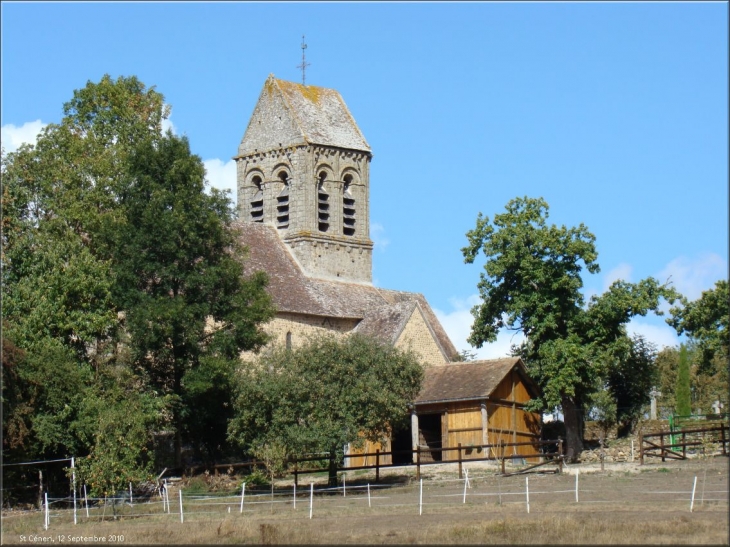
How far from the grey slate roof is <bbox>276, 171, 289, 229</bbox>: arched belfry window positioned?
0.95 meters

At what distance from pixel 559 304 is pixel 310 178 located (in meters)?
16.7

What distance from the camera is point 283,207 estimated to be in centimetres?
5731

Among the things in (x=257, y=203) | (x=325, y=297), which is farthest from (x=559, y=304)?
(x=257, y=203)

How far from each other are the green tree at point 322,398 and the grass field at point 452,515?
5.22 feet

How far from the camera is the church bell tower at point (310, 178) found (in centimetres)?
5613

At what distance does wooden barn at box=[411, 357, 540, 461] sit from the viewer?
4244 cm

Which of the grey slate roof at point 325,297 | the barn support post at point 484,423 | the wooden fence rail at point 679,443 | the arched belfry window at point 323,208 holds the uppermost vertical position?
the arched belfry window at point 323,208

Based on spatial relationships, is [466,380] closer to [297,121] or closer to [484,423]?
[484,423]

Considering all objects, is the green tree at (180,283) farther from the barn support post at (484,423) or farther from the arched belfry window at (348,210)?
the arched belfry window at (348,210)

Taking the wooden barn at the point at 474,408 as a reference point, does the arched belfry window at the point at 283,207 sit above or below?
above

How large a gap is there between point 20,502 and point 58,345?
15.6ft

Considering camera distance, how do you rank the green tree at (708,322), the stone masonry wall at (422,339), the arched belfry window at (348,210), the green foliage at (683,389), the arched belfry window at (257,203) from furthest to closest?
the arched belfry window at (348,210) < the arched belfry window at (257,203) < the green foliage at (683,389) < the stone masonry wall at (422,339) < the green tree at (708,322)

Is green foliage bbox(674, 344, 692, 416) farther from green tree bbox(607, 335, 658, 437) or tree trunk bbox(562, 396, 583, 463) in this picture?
tree trunk bbox(562, 396, 583, 463)

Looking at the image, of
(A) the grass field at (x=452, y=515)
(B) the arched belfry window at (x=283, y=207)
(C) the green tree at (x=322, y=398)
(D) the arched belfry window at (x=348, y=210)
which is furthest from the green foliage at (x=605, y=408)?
(B) the arched belfry window at (x=283, y=207)
